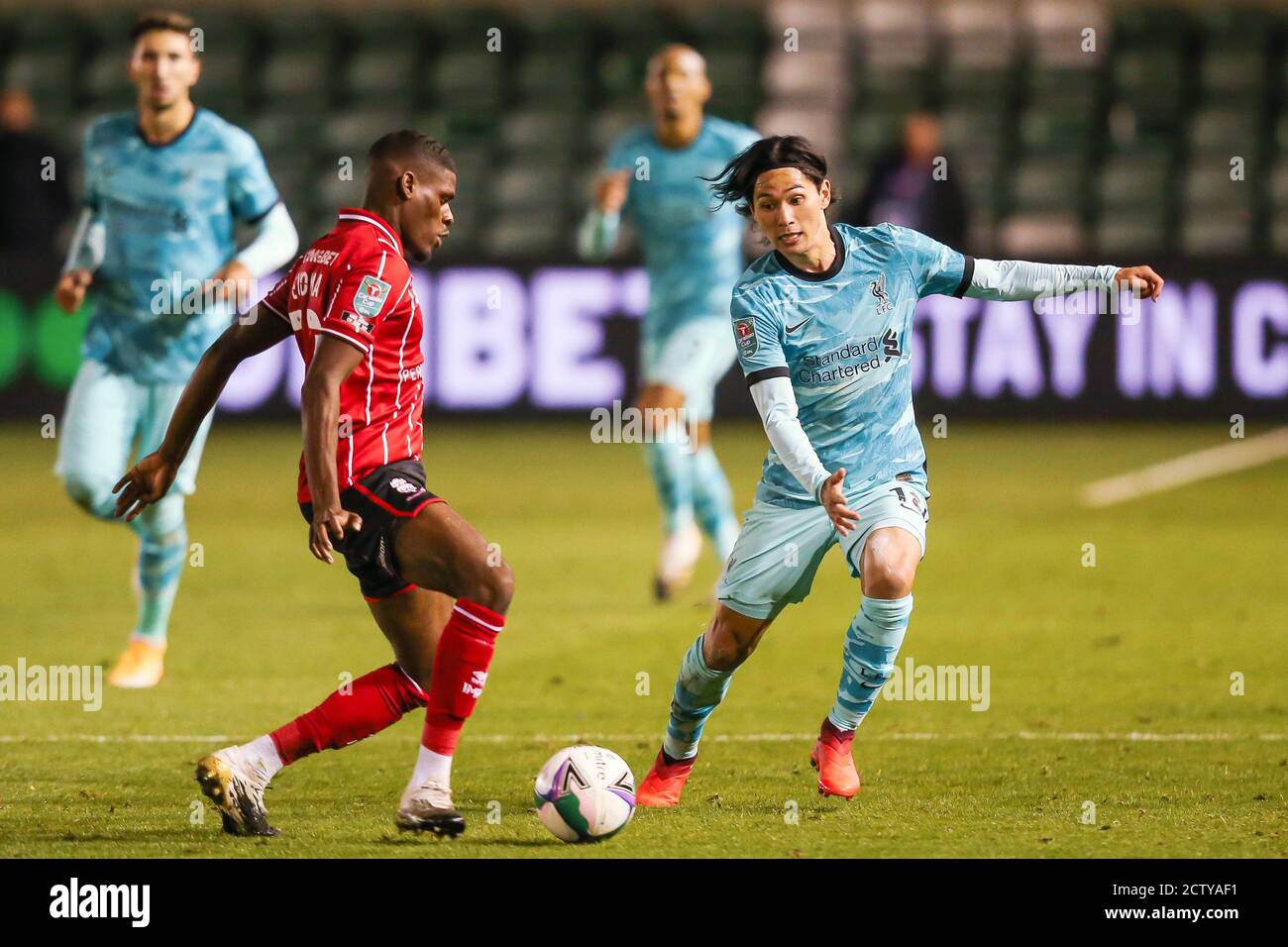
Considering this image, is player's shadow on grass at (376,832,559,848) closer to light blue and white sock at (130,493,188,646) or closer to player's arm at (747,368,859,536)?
player's arm at (747,368,859,536)

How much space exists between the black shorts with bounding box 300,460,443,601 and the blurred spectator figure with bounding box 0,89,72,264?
503 inches

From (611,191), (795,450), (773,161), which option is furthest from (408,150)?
(611,191)

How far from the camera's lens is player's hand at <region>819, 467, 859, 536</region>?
204 inches

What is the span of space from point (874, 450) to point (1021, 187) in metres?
14.5

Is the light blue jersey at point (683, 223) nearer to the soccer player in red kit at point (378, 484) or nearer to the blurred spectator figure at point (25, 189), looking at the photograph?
the soccer player in red kit at point (378, 484)

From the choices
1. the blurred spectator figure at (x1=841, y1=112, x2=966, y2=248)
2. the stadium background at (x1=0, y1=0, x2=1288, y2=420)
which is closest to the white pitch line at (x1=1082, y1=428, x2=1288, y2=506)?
the blurred spectator figure at (x1=841, y1=112, x2=966, y2=248)

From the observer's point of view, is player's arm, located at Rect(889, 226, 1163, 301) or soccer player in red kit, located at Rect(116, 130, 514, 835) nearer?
soccer player in red kit, located at Rect(116, 130, 514, 835)

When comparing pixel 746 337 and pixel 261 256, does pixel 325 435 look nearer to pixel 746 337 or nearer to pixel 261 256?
pixel 746 337

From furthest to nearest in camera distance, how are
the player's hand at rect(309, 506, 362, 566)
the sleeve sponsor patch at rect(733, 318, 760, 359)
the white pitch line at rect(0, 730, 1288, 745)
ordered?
the white pitch line at rect(0, 730, 1288, 745), the sleeve sponsor patch at rect(733, 318, 760, 359), the player's hand at rect(309, 506, 362, 566)

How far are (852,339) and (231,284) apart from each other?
253 cm

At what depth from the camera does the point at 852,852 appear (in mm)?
4980

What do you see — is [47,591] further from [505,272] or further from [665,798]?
[505,272]

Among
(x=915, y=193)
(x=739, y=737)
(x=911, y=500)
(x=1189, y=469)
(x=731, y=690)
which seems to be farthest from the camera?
(x=915, y=193)

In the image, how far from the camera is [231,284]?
722cm
